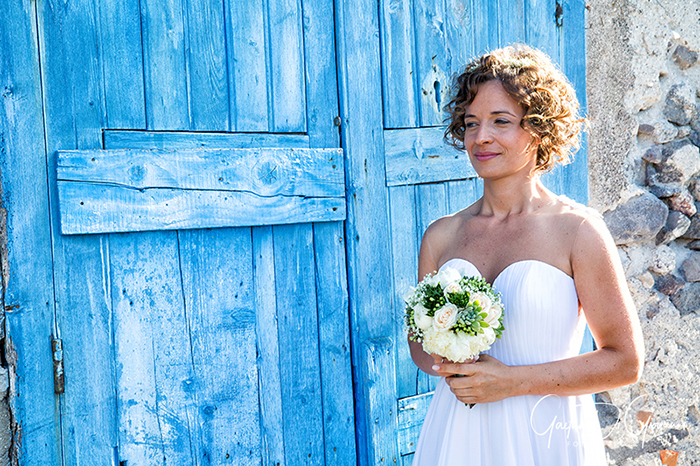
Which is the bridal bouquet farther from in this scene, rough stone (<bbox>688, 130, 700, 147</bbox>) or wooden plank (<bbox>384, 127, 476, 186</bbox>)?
rough stone (<bbox>688, 130, 700, 147</bbox>)

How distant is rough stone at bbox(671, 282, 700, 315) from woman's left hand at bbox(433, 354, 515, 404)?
6.21ft

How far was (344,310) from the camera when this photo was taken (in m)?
2.31

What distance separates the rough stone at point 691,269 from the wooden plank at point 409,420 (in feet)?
5.37

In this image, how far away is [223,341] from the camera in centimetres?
204

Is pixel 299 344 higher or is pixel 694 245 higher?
pixel 694 245

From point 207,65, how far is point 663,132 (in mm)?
2341

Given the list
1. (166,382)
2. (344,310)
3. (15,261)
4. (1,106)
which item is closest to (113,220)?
(15,261)

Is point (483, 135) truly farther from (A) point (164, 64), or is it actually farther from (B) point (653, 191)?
(B) point (653, 191)

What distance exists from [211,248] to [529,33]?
1.82 metres

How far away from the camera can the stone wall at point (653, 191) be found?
293 cm

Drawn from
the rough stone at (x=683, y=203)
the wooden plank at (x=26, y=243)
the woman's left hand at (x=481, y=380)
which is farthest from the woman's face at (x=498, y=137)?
the rough stone at (x=683, y=203)

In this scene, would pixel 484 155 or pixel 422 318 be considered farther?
pixel 484 155

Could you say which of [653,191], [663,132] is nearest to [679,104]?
[663,132]

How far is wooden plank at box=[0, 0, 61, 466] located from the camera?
67.2 inches
